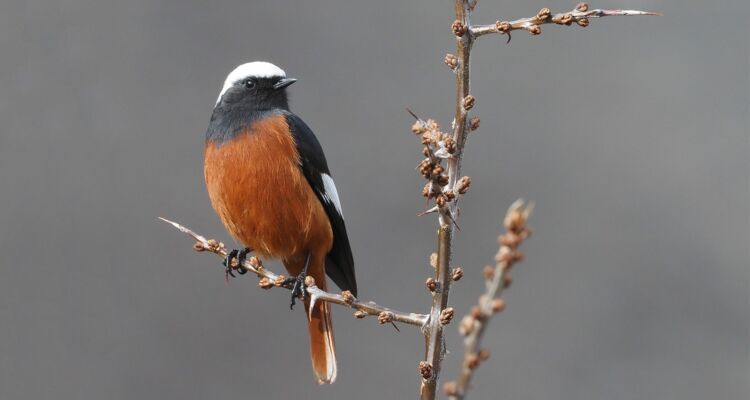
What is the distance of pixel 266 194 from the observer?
420cm

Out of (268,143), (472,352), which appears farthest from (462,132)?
(268,143)

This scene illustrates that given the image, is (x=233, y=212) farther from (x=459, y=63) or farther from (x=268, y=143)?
(x=459, y=63)

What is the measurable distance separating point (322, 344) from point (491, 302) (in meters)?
3.03

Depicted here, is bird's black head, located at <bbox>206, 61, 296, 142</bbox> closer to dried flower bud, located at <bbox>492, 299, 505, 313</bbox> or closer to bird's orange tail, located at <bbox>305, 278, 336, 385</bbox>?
bird's orange tail, located at <bbox>305, 278, 336, 385</bbox>

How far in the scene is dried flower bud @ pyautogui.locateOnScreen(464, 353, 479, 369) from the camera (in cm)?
136

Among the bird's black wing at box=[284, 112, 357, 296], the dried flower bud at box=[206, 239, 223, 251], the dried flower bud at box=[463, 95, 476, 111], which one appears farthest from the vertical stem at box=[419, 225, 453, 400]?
the bird's black wing at box=[284, 112, 357, 296]

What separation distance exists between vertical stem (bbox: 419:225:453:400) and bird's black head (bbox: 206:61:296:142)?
2.60 metres

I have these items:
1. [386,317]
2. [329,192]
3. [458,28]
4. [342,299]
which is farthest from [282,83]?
[458,28]

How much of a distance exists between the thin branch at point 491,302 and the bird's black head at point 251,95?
10.6 feet

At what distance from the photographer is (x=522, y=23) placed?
6.86 ft

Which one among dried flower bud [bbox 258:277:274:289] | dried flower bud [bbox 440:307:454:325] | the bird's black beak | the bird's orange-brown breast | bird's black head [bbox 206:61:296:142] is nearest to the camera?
dried flower bud [bbox 440:307:454:325]

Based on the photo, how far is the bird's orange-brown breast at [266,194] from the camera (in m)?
4.21

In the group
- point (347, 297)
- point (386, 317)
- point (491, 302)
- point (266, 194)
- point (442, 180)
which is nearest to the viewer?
point (491, 302)

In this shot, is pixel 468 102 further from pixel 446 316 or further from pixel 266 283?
pixel 266 283
